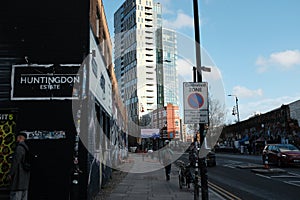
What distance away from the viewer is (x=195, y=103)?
7879 millimetres

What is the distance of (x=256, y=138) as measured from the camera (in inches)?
1895

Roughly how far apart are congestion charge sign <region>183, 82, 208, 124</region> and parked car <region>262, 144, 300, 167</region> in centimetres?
1317

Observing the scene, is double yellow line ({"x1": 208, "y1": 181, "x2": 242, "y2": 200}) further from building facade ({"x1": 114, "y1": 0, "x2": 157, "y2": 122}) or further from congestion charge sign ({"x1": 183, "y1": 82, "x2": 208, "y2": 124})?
building facade ({"x1": 114, "y1": 0, "x2": 157, "y2": 122})

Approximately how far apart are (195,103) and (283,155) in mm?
15545

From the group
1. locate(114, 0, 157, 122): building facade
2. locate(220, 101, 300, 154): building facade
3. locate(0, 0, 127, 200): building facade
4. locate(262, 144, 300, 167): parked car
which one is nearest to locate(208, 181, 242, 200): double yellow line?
locate(0, 0, 127, 200): building facade

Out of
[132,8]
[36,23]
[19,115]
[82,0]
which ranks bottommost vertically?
[19,115]

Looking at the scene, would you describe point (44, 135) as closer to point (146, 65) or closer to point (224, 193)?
point (224, 193)

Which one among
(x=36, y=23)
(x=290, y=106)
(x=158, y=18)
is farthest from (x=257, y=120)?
(x=158, y=18)

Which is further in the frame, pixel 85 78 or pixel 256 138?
pixel 256 138

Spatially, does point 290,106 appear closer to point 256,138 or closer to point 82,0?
point 256,138

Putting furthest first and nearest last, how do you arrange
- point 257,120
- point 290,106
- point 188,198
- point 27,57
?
point 257,120
point 290,106
point 188,198
point 27,57

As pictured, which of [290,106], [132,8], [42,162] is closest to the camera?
[42,162]

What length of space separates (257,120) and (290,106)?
444 inches

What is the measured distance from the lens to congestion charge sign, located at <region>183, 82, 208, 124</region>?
25.4ft
